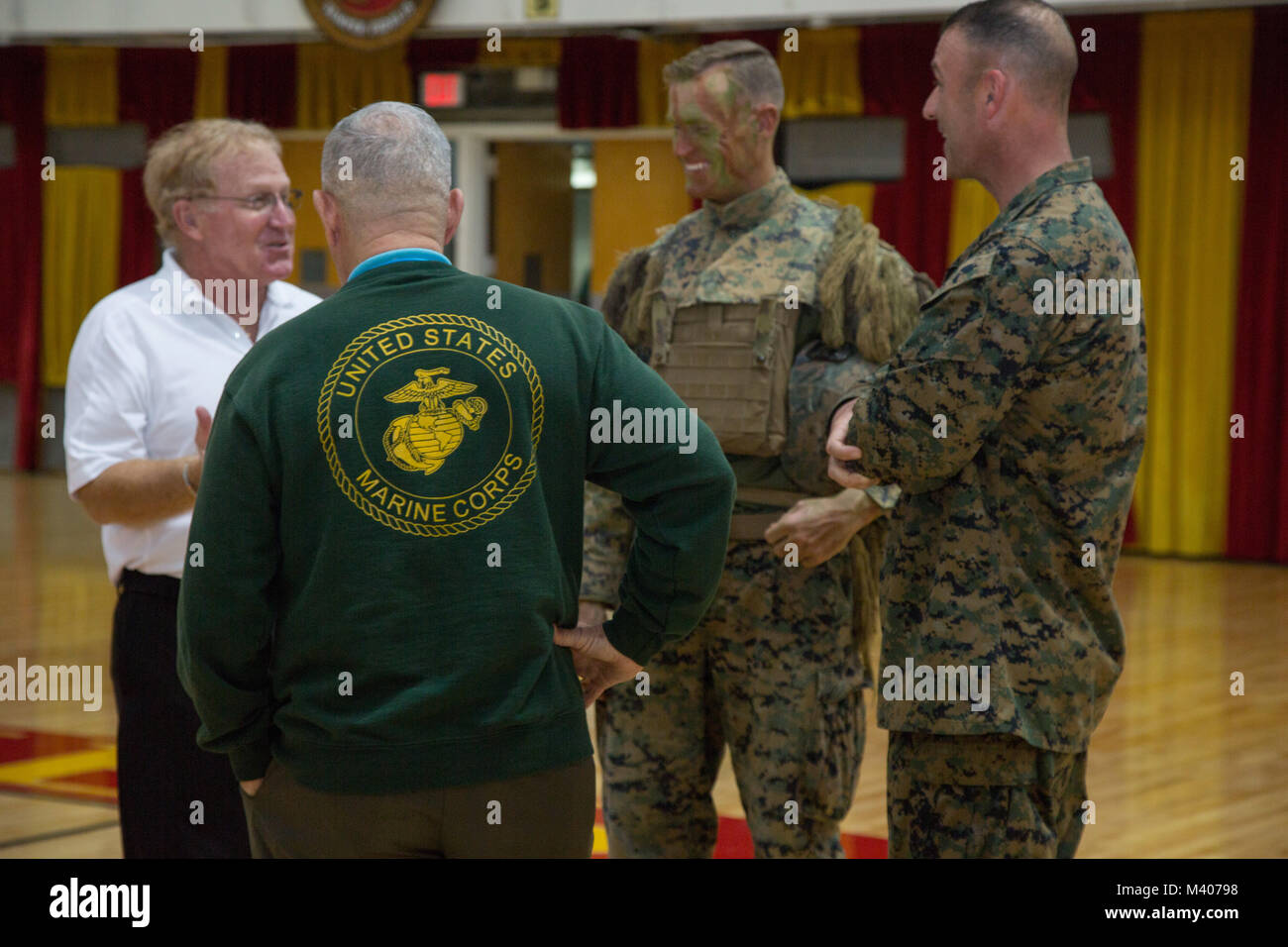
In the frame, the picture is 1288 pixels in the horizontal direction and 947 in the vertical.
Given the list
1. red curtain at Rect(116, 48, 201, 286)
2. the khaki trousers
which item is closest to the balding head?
the khaki trousers

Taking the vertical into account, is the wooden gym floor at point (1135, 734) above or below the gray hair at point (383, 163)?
below

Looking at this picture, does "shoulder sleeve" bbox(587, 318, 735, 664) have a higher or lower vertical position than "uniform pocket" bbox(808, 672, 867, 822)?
higher

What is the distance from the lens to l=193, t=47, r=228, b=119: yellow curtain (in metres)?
11.3

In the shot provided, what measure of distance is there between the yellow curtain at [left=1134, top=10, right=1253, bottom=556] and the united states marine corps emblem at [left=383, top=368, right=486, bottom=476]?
7966 mm

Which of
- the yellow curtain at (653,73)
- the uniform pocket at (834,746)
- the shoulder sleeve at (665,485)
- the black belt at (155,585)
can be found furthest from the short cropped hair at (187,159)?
the yellow curtain at (653,73)

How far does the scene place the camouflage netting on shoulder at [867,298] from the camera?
2816 mm

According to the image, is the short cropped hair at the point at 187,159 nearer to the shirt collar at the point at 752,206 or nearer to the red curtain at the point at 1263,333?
the shirt collar at the point at 752,206

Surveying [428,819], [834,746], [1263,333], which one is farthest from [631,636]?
[1263,333]

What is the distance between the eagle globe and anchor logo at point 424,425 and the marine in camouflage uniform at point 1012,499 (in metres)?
0.73

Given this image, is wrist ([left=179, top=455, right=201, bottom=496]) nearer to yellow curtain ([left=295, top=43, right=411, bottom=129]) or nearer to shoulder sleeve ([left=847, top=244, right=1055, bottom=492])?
shoulder sleeve ([left=847, top=244, right=1055, bottom=492])

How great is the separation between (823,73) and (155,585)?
7.99 meters

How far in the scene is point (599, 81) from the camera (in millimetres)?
10289

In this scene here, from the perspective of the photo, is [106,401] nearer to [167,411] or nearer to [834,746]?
[167,411]

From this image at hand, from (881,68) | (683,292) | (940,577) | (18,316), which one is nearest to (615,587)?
(683,292)
